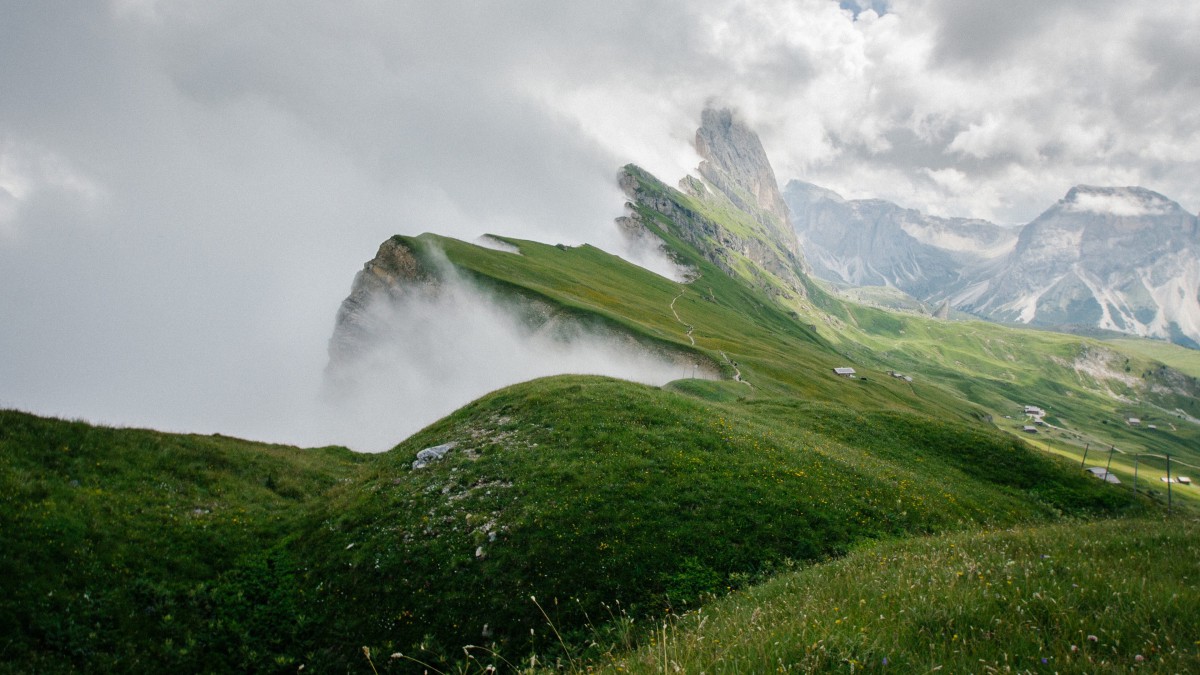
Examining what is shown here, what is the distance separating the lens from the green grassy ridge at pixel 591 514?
15.3 metres

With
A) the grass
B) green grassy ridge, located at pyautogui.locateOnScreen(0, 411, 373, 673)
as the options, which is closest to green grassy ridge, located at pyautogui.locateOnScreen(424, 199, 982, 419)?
the grass

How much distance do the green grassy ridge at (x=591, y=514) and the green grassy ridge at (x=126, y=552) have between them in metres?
1.95

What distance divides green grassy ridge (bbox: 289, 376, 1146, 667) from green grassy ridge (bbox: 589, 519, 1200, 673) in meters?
7.22

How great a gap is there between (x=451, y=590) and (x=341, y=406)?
119 metres

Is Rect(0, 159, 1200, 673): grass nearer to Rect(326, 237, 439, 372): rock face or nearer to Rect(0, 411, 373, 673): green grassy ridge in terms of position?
Rect(0, 411, 373, 673): green grassy ridge

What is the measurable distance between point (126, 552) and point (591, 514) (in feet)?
48.1

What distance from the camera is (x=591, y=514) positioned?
61.0ft

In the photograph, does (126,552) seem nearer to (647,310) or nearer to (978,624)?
(978,624)

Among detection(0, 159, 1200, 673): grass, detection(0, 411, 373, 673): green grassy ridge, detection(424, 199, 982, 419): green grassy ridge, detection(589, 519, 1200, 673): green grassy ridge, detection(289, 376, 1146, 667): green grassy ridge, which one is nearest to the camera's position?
detection(589, 519, 1200, 673): green grassy ridge

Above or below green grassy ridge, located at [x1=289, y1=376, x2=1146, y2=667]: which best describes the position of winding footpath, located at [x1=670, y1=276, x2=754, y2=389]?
above

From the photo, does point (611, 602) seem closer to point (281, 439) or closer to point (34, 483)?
point (34, 483)

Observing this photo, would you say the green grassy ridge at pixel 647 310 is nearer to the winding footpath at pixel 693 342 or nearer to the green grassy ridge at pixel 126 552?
the winding footpath at pixel 693 342

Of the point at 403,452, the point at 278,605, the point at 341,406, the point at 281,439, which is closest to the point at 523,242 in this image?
the point at 341,406

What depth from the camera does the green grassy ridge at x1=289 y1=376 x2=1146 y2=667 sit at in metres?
15.3
